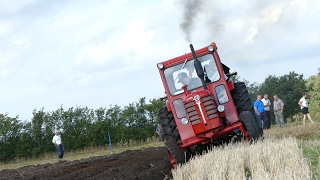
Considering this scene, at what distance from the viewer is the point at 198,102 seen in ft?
38.4

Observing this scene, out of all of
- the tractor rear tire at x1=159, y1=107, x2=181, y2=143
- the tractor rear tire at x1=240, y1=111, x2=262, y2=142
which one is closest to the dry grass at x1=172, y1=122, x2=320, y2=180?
the tractor rear tire at x1=240, y1=111, x2=262, y2=142

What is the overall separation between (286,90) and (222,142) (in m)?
46.4

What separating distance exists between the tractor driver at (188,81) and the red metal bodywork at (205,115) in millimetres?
138

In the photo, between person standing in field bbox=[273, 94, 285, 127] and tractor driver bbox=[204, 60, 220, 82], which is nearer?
tractor driver bbox=[204, 60, 220, 82]

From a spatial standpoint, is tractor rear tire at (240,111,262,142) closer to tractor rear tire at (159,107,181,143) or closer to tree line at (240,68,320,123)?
tractor rear tire at (159,107,181,143)

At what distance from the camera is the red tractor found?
1179 cm

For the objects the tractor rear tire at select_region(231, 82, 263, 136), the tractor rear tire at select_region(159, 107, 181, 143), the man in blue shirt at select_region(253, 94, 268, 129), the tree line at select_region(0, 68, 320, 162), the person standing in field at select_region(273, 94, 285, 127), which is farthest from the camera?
the tree line at select_region(0, 68, 320, 162)

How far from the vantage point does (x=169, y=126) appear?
1256cm

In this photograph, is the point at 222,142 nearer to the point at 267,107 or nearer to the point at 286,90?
the point at 267,107

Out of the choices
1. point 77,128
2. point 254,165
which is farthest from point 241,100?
point 77,128

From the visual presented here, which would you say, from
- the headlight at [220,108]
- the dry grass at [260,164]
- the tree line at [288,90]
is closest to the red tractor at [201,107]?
the headlight at [220,108]

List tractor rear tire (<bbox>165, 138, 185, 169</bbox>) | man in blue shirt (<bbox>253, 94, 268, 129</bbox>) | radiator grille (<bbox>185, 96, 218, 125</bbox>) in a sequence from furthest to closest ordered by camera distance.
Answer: man in blue shirt (<bbox>253, 94, 268, 129</bbox>) < radiator grille (<bbox>185, 96, 218, 125</bbox>) < tractor rear tire (<bbox>165, 138, 185, 169</bbox>)

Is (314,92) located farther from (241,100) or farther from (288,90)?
(241,100)

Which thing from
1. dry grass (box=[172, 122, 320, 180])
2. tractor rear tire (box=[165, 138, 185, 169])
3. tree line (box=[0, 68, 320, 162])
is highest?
tree line (box=[0, 68, 320, 162])
